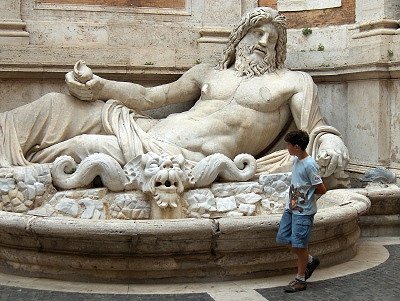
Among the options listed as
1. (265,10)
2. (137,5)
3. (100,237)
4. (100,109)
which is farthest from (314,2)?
(100,237)

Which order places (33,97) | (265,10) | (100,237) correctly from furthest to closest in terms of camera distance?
(33,97) < (265,10) < (100,237)

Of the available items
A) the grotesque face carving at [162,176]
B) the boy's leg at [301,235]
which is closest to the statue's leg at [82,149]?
the grotesque face carving at [162,176]

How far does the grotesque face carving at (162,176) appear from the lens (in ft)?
18.1

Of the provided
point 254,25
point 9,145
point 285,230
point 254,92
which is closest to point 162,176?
point 285,230

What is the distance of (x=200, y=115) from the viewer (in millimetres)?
6820

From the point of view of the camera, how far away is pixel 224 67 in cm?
727

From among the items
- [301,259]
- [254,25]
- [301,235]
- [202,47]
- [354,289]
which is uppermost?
[254,25]

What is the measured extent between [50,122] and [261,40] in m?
2.23

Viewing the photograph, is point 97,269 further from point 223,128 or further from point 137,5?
point 137,5

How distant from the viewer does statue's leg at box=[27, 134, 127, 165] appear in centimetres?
624

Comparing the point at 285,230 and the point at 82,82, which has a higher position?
the point at 82,82

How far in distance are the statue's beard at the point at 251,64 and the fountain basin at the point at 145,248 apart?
2279 millimetres

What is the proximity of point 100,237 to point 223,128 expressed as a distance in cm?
234

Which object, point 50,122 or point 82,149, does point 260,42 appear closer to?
point 82,149
